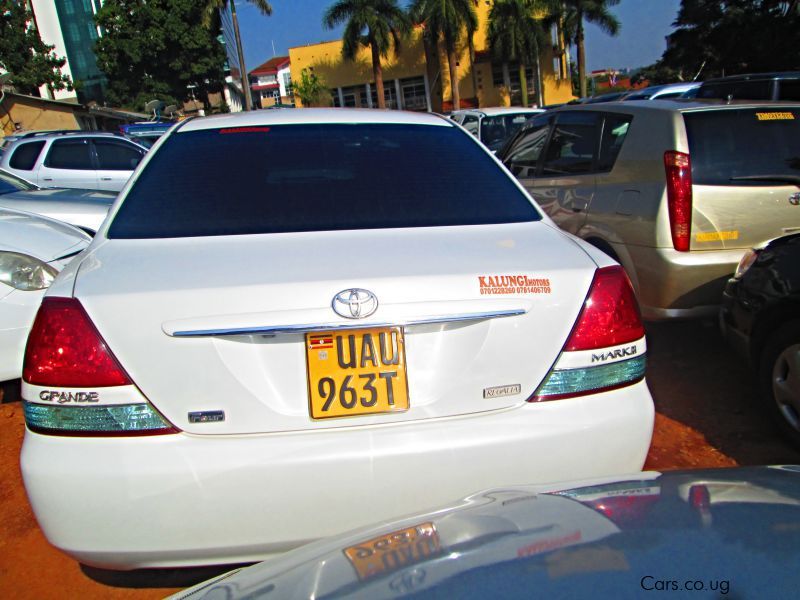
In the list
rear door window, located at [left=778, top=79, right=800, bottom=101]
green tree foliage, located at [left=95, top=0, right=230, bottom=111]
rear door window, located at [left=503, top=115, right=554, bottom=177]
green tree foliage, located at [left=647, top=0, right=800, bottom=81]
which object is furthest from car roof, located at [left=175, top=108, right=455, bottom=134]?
green tree foliage, located at [left=95, top=0, right=230, bottom=111]

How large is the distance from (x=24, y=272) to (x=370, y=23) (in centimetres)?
3975

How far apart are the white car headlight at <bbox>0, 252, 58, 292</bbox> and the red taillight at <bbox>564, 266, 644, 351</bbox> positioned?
3100 mm

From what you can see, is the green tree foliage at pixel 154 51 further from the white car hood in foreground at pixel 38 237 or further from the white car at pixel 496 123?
the white car hood in foreground at pixel 38 237

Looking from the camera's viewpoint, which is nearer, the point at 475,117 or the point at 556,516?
the point at 556,516

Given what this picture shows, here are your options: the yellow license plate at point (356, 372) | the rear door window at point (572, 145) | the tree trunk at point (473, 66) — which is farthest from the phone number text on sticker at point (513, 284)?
the tree trunk at point (473, 66)

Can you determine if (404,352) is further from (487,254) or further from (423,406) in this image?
(487,254)

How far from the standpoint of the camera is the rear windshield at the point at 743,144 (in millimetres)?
3961

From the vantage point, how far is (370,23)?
39750mm

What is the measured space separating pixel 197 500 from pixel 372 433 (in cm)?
48

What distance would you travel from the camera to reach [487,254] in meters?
1.97

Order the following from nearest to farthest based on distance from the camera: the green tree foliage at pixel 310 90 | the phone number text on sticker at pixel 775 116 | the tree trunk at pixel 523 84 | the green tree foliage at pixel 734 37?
the phone number text on sticker at pixel 775 116 < the green tree foliage at pixel 734 37 < the tree trunk at pixel 523 84 < the green tree foliage at pixel 310 90

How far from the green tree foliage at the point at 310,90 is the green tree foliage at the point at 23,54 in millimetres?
17841

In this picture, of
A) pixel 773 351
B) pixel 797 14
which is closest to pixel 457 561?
pixel 773 351

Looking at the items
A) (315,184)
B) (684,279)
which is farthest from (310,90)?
(315,184)
